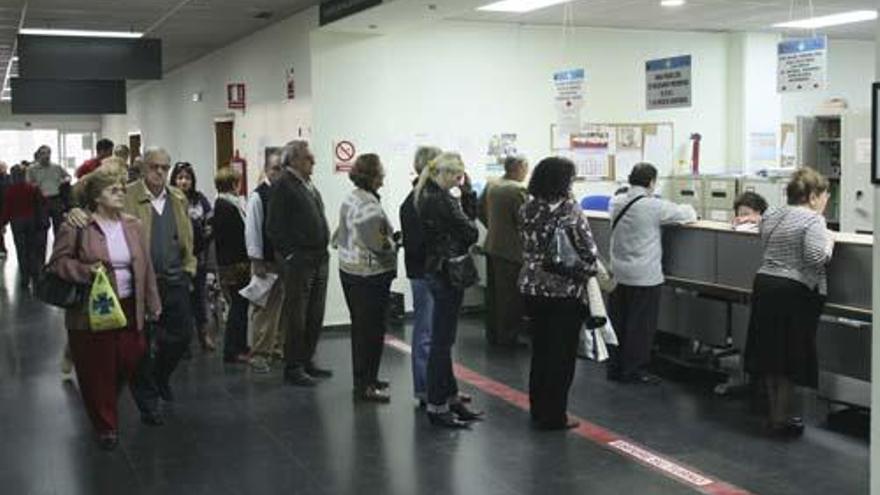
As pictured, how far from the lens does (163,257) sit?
5688mm

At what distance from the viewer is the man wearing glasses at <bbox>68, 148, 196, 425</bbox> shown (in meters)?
5.66

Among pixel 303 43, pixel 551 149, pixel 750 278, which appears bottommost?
pixel 750 278

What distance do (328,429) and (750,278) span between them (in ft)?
8.87

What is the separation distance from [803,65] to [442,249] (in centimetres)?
341

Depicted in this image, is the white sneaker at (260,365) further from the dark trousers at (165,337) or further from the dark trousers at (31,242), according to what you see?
the dark trousers at (31,242)

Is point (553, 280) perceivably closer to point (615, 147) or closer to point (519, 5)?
point (519, 5)

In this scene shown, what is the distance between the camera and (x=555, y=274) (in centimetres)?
537

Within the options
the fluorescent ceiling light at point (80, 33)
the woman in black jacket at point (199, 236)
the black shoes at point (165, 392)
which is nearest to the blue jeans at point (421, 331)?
the black shoes at point (165, 392)

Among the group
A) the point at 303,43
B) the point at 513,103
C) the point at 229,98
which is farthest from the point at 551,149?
the point at 229,98

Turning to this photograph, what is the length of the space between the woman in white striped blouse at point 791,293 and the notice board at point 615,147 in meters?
4.99

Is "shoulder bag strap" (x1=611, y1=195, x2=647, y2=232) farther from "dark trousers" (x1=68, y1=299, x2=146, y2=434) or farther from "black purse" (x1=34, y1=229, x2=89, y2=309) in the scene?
"black purse" (x1=34, y1=229, x2=89, y2=309)

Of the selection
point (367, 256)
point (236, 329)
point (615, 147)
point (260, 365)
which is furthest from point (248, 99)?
point (367, 256)

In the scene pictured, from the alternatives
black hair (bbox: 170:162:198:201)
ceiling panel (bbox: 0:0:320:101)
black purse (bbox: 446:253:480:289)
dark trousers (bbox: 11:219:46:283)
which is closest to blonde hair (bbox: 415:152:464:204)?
black purse (bbox: 446:253:480:289)

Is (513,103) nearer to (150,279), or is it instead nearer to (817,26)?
(817,26)
